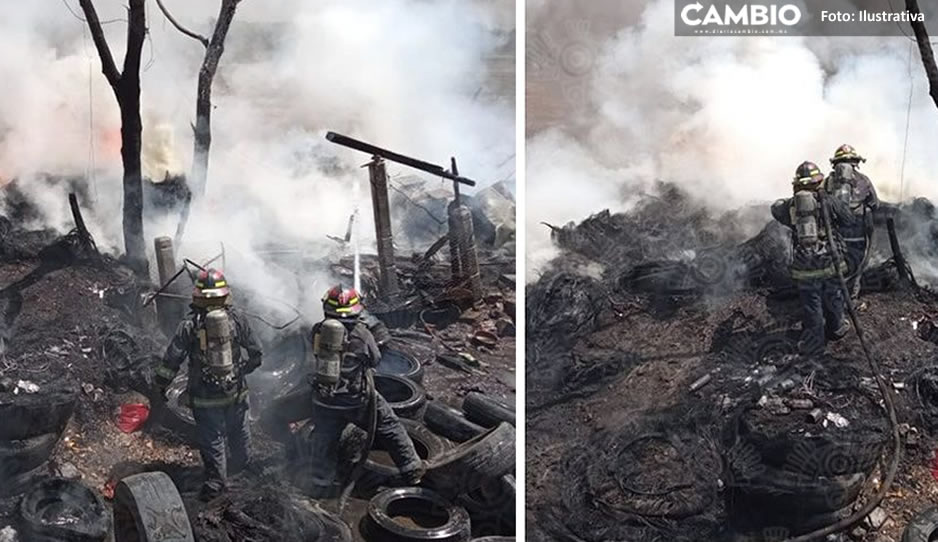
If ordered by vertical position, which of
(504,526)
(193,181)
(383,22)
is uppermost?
(383,22)

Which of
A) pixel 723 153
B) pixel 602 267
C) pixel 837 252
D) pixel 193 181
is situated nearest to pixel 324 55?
pixel 193 181

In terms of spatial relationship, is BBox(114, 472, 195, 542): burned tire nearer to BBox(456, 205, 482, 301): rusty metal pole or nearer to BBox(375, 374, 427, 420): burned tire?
BBox(375, 374, 427, 420): burned tire

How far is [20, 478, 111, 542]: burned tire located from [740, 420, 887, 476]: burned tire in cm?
324

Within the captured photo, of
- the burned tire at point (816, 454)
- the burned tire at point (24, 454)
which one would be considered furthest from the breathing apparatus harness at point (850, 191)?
the burned tire at point (24, 454)

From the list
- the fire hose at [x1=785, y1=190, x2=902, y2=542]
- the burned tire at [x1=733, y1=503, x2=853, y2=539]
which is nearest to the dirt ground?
the burned tire at [x1=733, y1=503, x2=853, y2=539]

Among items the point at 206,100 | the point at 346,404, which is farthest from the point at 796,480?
the point at 206,100

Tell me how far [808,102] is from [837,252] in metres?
0.79

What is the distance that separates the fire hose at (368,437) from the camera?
15.0 feet

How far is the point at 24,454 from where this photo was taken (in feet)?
14.4

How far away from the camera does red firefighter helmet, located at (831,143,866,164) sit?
190 inches

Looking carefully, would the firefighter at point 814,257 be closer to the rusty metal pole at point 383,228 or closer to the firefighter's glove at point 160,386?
the rusty metal pole at point 383,228

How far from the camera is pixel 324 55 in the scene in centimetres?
463

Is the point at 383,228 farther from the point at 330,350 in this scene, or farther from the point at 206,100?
the point at 206,100

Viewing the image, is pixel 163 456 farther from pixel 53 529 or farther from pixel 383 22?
pixel 383 22
